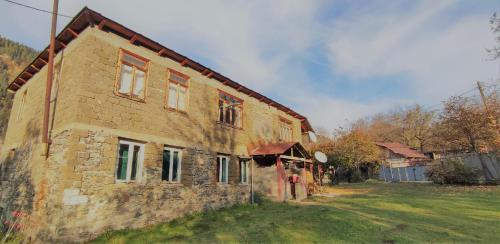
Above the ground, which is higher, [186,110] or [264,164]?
[186,110]

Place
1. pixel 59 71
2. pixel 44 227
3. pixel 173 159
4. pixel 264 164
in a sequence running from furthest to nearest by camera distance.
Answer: pixel 264 164 < pixel 173 159 < pixel 59 71 < pixel 44 227

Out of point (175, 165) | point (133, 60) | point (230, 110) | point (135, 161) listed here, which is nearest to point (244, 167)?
point (230, 110)

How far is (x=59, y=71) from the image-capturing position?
9875 mm

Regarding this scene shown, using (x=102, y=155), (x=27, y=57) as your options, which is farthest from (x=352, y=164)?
(x=27, y=57)

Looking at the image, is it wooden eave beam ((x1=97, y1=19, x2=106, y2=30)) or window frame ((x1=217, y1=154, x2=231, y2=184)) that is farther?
window frame ((x1=217, y1=154, x2=231, y2=184))

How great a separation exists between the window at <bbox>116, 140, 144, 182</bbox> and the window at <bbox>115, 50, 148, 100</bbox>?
1.75 metres

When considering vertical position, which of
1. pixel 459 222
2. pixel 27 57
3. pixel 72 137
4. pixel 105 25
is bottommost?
pixel 459 222

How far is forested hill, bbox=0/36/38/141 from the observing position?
38.4 meters

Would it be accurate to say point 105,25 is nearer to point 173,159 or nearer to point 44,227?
point 173,159

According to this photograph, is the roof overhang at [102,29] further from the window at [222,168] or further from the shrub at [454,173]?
the shrub at [454,173]

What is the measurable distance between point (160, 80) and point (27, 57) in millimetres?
55651

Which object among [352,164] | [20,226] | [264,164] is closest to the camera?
[20,226]

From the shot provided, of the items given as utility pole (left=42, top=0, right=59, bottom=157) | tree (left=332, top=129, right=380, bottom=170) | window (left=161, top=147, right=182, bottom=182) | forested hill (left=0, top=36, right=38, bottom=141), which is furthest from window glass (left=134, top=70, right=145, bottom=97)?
forested hill (left=0, top=36, right=38, bottom=141)

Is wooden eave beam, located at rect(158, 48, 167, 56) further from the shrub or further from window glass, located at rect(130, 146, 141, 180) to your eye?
the shrub
